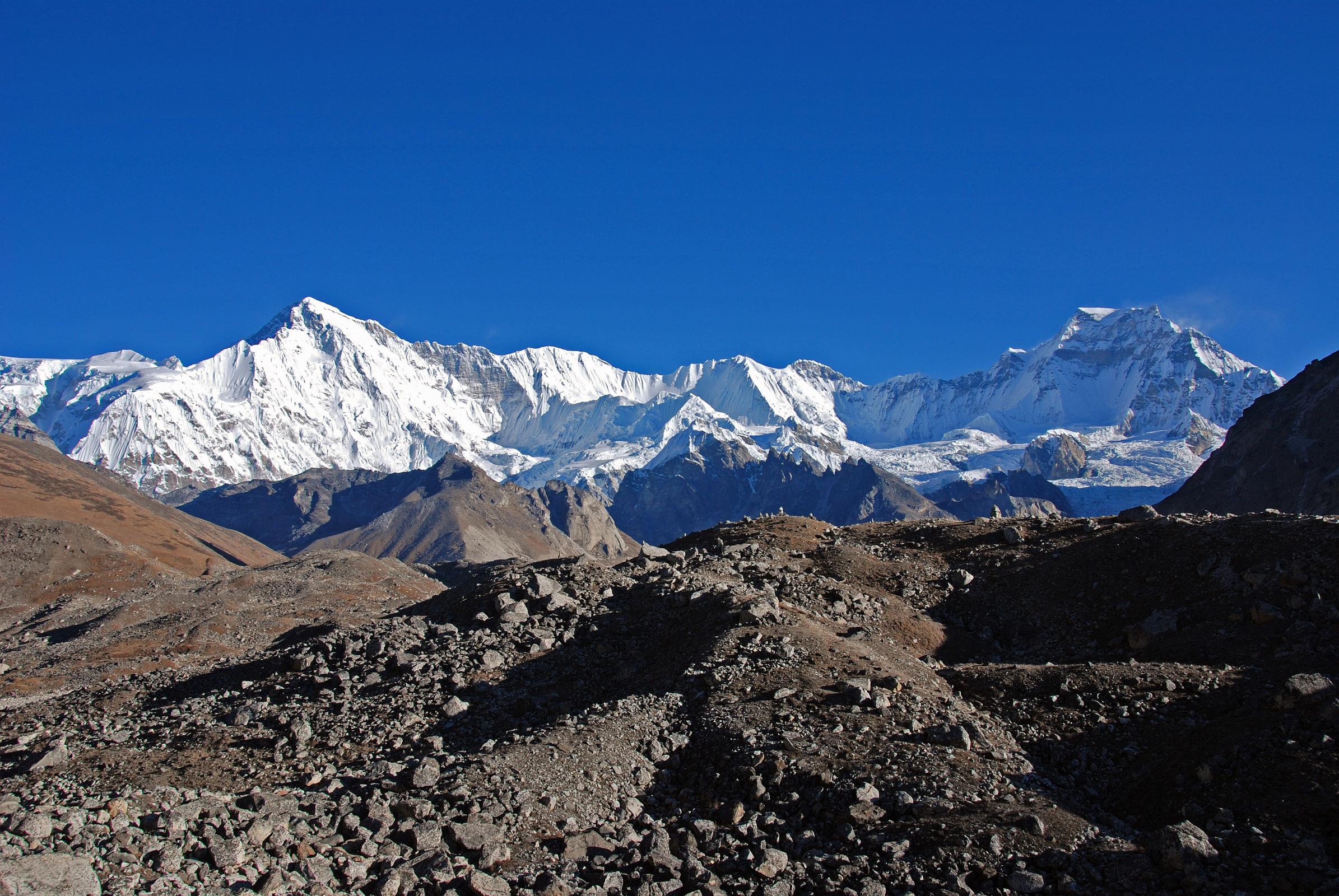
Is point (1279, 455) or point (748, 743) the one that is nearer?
point (748, 743)

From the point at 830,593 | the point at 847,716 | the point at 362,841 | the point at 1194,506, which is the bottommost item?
the point at 362,841

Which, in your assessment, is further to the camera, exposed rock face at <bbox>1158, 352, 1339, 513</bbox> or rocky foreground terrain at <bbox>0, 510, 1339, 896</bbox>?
exposed rock face at <bbox>1158, 352, 1339, 513</bbox>

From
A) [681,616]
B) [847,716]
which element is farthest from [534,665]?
[847,716]

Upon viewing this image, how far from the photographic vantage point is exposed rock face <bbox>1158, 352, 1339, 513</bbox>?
472 feet

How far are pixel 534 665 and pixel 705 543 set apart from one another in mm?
15827

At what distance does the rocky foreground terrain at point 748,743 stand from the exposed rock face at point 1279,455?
119472mm

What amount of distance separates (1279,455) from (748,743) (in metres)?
171

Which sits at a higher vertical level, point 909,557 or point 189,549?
point 189,549

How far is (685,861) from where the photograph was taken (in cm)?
1489

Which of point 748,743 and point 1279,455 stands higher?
point 1279,455

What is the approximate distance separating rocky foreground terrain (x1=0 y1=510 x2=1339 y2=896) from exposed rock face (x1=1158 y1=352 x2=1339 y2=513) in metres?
119

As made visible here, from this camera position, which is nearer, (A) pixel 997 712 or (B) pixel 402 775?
(B) pixel 402 775

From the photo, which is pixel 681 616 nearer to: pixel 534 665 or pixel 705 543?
pixel 534 665

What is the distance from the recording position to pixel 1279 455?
509ft
